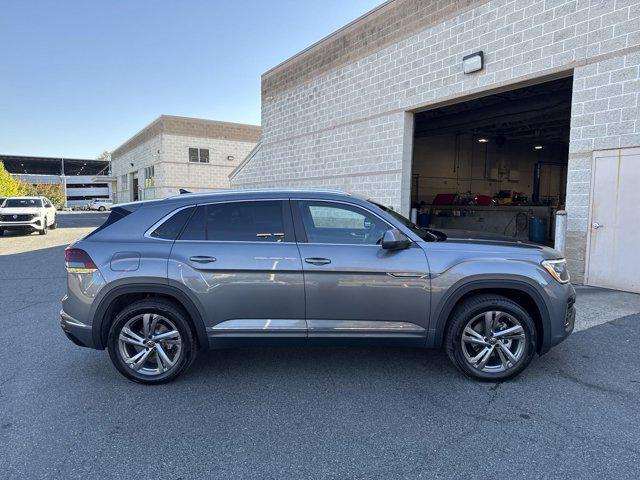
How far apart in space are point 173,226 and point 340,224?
156cm

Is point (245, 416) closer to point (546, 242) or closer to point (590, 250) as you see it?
point (590, 250)

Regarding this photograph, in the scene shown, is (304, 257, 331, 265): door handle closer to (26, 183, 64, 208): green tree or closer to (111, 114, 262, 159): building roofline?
(111, 114, 262, 159): building roofline

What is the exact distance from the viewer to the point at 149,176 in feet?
127

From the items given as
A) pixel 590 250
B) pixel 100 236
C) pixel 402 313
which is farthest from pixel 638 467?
pixel 590 250

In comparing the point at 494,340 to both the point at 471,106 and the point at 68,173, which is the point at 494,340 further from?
the point at 68,173

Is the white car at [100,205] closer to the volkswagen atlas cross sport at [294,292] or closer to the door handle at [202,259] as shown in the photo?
the volkswagen atlas cross sport at [294,292]

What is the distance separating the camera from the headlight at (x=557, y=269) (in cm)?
385

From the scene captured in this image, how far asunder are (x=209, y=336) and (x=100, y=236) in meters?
1.38

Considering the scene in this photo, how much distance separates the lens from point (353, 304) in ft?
12.3

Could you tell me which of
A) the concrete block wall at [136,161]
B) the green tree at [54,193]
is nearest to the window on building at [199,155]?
the concrete block wall at [136,161]

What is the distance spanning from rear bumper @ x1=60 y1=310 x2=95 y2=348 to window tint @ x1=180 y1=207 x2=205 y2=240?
3.86 feet

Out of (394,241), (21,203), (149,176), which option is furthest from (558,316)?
(149,176)

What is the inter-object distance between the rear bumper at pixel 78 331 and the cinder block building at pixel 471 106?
807 centimetres

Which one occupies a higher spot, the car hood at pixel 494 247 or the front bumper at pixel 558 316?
the car hood at pixel 494 247
